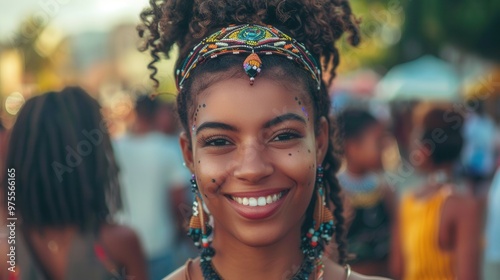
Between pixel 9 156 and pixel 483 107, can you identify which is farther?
pixel 483 107

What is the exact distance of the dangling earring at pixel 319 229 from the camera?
2.70 metres

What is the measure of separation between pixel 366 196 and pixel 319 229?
3309 mm

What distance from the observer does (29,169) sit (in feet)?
13.0

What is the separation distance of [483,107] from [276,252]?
301 inches

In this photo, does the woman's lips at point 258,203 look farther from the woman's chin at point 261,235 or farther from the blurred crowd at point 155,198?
the blurred crowd at point 155,198

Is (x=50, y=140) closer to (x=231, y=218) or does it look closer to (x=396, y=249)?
(x=231, y=218)

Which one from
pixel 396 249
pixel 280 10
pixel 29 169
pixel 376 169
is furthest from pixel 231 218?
pixel 376 169

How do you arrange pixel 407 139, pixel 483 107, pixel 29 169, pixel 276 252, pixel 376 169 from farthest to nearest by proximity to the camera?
pixel 483 107 < pixel 407 139 < pixel 376 169 < pixel 29 169 < pixel 276 252

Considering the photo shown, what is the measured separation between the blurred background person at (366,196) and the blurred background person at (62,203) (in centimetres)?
220

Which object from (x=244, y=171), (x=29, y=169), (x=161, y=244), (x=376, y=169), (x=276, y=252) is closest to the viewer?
(x=244, y=171)

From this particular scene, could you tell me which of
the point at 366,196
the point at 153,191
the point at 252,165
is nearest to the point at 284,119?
the point at 252,165

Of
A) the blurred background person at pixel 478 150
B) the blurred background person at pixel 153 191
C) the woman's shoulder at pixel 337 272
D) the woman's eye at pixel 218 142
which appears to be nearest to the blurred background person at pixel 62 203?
the woman's shoulder at pixel 337 272

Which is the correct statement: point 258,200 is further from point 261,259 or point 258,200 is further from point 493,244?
point 493,244

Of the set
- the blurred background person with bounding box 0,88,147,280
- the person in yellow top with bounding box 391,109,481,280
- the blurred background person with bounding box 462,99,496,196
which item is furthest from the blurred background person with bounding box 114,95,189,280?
the blurred background person with bounding box 462,99,496,196
